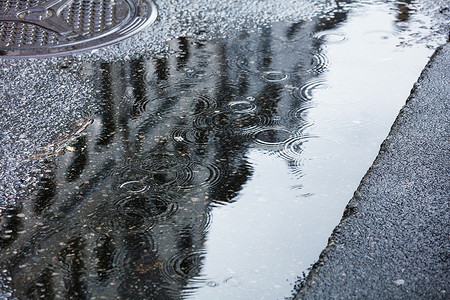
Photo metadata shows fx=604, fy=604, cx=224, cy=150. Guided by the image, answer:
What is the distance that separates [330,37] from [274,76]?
0.90 metres

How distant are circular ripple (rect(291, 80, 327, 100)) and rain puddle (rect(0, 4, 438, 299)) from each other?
11mm

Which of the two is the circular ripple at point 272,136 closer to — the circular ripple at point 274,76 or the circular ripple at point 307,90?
the circular ripple at point 307,90

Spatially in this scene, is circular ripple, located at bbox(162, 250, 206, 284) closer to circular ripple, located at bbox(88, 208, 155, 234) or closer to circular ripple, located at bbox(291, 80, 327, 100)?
circular ripple, located at bbox(88, 208, 155, 234)

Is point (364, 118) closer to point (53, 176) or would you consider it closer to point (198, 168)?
point (198, 168)

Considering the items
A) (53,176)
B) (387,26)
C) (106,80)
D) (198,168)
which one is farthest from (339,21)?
(53,176)

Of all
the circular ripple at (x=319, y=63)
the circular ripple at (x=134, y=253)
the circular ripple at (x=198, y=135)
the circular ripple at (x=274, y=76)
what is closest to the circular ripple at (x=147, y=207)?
the circular ripple at (x=134, y=253)

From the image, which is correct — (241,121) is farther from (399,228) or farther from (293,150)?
(399,228)

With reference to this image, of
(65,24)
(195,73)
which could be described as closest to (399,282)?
(195,73)

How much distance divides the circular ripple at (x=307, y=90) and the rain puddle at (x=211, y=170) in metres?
0.01

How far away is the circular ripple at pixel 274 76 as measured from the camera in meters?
4.14

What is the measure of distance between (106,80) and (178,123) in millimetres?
814

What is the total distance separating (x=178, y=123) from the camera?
11.9ft

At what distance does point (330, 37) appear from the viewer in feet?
15.8

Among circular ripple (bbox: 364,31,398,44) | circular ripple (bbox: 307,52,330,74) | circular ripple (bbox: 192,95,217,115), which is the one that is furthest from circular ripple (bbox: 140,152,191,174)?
circular ripple (bbox: 364,31,398,44)
